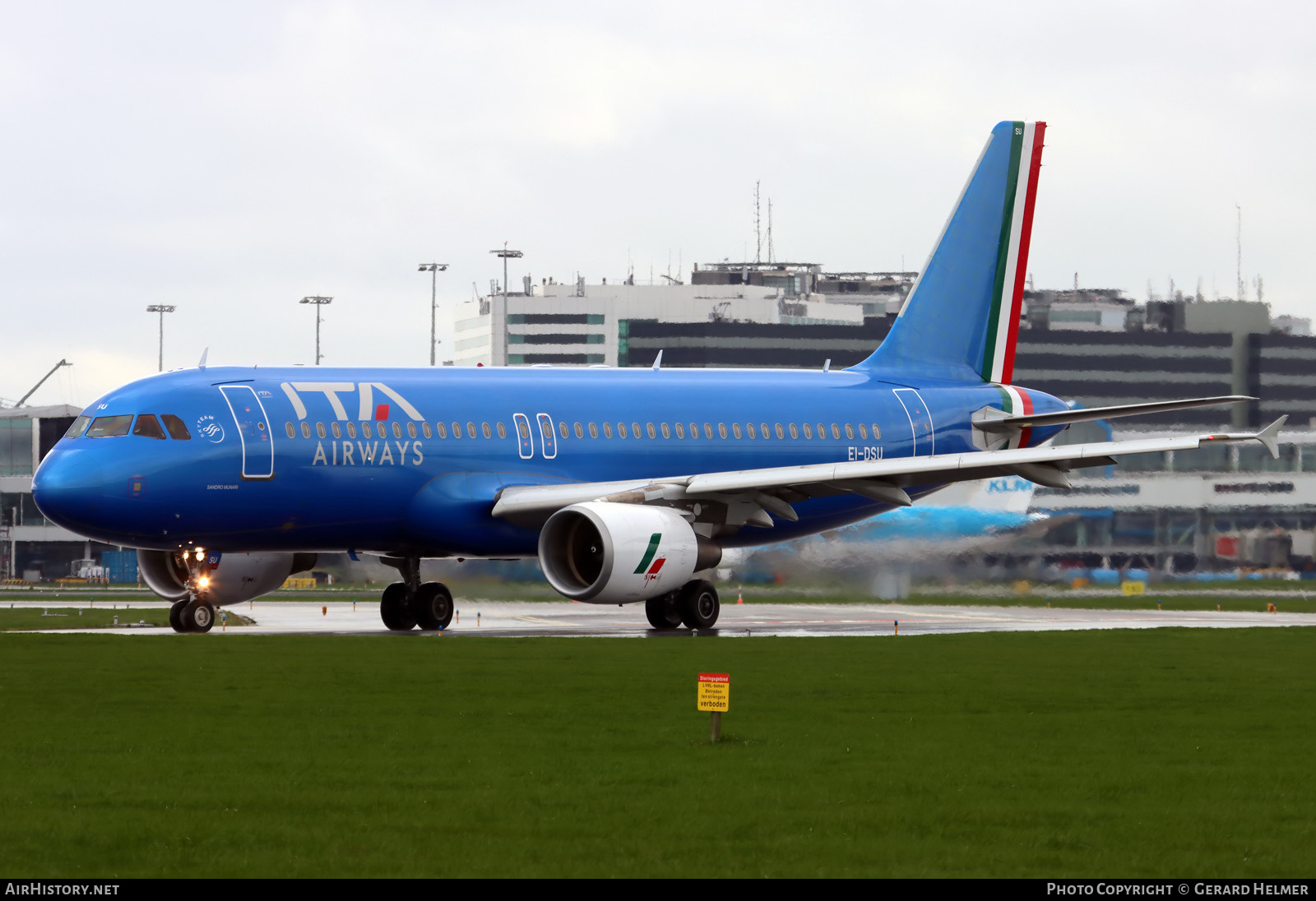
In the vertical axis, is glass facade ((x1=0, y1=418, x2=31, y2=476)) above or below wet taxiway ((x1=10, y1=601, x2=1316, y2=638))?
above

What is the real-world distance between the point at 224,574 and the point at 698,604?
8.30m

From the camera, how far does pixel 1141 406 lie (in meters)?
32.7

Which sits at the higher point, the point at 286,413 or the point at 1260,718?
the point at 286,413

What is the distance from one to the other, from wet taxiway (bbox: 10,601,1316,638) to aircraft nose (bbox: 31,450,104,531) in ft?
8.81

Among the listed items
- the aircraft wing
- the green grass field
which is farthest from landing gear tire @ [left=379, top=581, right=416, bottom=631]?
the green grass field

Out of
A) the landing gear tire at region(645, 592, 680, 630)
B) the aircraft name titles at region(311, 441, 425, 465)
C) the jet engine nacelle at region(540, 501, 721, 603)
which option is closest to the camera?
the jet engine nacelle at region(540, 501, 721, 603)

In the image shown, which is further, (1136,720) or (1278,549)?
(1278,549)

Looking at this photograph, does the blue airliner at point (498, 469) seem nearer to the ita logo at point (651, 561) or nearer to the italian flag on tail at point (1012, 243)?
the ita logo at point (651, 561)

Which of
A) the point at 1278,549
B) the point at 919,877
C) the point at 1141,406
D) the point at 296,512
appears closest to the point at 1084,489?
the point at 1278,549

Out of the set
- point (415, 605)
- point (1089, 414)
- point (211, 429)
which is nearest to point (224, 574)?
point (415, 605)

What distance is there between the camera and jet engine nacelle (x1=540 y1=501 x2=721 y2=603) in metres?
28.9

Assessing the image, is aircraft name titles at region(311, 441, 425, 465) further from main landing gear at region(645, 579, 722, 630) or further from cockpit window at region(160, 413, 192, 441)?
main landing gear at region(645, 579, 722, 630)
